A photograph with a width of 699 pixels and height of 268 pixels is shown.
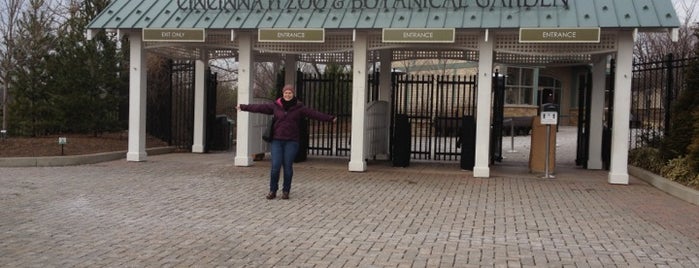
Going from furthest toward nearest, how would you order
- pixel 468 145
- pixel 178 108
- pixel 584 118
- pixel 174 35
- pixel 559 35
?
1. pixel 178 108
2. pixel 584 118
3. pixel 468 145
4. pixel 174 35
5. pixel 559 35

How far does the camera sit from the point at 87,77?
1592cm

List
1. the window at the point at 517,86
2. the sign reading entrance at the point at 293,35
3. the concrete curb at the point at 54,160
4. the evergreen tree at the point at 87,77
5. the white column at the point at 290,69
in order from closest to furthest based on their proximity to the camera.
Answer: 1. the sign reading entrance at the point at 293,35
2. the concrete curb at the point at 54,160
3. the evergreen tree at the point at 87,77
4. the white column at the point at 290,69
5. the window at the point at 517,86

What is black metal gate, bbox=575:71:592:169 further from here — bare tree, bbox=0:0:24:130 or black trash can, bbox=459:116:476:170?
bare tree, bbox=0:0:24:130

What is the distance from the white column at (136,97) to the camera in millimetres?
14453

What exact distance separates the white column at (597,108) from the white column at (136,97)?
32.6 feet

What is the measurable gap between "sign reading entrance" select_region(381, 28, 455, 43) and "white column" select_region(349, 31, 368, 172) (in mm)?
1022

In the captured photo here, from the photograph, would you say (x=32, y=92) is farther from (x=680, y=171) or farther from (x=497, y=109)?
(x=680, y=171)

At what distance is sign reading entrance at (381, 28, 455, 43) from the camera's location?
12.1 m

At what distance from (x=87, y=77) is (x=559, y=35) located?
1086 cm

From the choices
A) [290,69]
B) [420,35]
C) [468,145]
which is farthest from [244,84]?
[468,145]

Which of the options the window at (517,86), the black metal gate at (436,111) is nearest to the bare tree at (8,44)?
the black metal gate at (436,111)

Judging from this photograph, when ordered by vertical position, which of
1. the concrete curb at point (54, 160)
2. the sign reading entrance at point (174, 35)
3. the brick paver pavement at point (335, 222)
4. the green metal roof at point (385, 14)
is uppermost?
the green metal roof at point (385, 14)

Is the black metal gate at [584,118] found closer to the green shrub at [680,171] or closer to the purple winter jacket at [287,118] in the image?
the green shrub at [680,171]

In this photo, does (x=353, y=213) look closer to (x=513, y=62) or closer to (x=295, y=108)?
(x=295, y=108)
